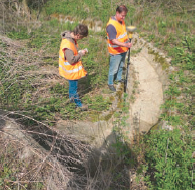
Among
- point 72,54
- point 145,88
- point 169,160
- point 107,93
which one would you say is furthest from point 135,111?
point 72,54

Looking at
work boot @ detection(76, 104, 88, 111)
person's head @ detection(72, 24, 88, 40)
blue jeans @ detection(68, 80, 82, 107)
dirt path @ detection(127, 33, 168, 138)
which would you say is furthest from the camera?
dirt path @ detection(127, 33, 168, 138)

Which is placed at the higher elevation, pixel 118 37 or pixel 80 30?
pixel 80 30

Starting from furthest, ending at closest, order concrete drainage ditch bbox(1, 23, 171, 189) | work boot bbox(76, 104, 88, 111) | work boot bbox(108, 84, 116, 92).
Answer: work boot bbox(108, 84, 116, 92) < work boot bbox(76, 104, 88, 111) < concrete drainage ditch bbox(1, 23, 171, 189)

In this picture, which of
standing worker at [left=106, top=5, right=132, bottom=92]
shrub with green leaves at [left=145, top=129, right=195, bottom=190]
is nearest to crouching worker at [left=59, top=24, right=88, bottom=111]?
standing worker at [left=106, top=5, right=132, bottom=92]

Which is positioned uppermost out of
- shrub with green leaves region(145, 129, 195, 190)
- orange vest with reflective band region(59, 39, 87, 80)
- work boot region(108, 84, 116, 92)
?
orange vest with reflective band region(59, 39, 87, 80)

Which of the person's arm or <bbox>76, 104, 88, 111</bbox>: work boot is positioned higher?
the person's arm

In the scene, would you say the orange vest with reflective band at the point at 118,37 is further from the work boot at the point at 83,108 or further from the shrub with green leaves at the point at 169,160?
the shrub with green leaves at the point at 169,160

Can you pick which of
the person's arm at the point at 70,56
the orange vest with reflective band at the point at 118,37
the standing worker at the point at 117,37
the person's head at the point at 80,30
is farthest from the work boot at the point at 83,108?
the person's head at the point at 80,30

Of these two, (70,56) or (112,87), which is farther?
(112,87)

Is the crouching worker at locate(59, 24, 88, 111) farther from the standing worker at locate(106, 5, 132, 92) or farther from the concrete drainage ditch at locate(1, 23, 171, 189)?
the concrete drainage ditch at locate(1, 23, 171, 189)

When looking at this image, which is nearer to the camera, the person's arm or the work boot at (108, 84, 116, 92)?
the person's arm

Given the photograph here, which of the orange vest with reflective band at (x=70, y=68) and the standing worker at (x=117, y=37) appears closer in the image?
the orange vest with reflective band at (x=70, y=68)

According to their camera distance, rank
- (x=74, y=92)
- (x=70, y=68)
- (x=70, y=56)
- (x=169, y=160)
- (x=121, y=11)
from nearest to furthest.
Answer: (x=169, y=160)
(x=70, y=56)
(x=70, y=68)
(x=121, y=11)
(x=74, y=92)

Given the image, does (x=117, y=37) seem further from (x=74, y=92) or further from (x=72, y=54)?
(x=74, y=92)
